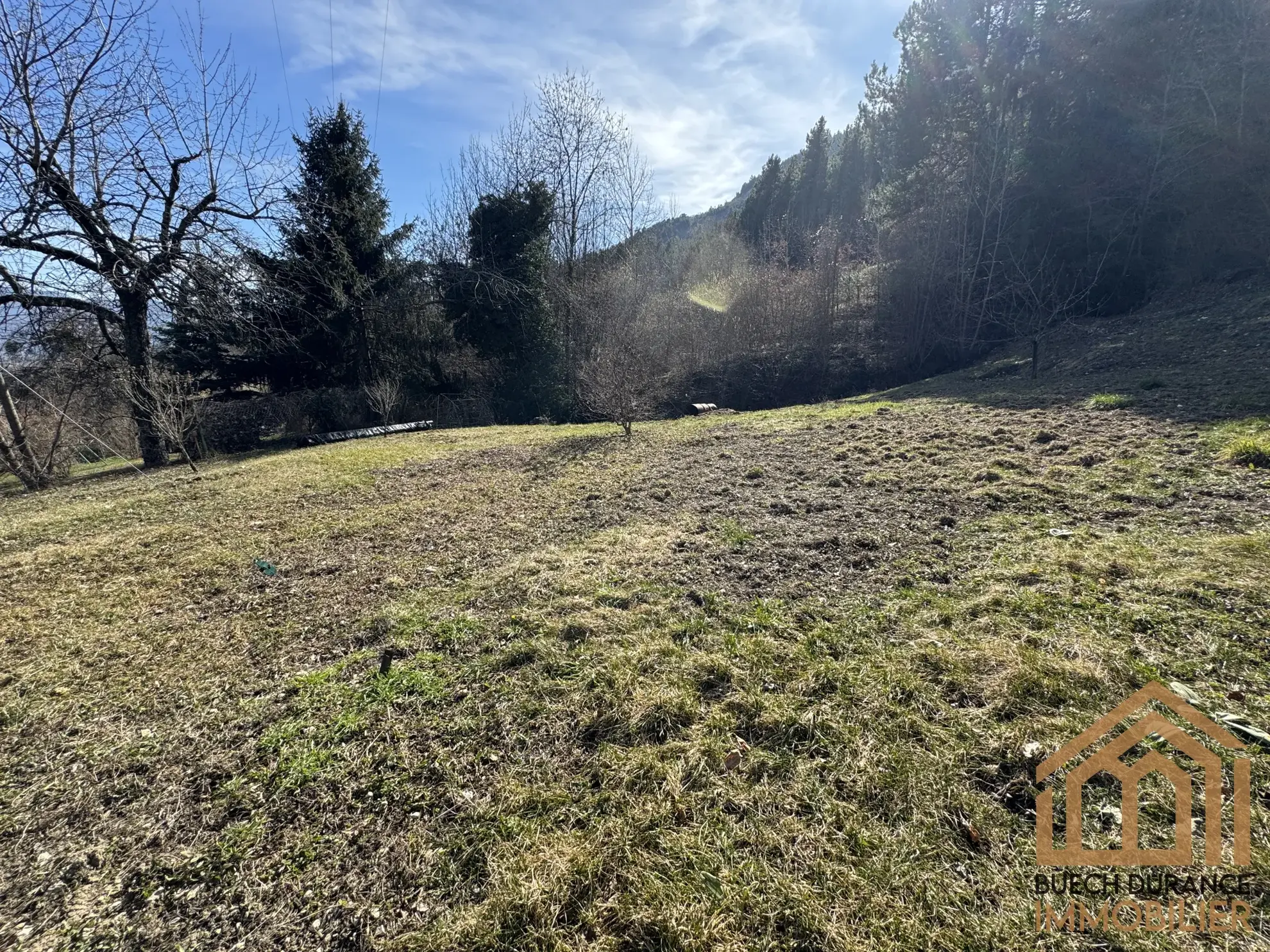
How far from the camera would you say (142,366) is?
28.9ft

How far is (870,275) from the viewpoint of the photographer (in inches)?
717

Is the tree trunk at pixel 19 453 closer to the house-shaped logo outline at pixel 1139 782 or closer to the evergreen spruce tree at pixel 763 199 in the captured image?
the house-shaped logo outline at pixel 1139 782

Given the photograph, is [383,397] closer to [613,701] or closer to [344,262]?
[344,262]

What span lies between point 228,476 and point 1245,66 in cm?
2290

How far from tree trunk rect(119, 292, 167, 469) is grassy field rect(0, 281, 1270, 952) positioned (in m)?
4.79

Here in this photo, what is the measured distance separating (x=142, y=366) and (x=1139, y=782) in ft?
42.2

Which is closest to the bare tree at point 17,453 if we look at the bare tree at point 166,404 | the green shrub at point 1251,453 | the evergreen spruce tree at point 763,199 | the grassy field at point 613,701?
the bare tree at point 166,404

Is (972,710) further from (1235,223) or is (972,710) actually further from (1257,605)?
(1235,223)

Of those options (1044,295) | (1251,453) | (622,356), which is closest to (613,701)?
(1251,453)

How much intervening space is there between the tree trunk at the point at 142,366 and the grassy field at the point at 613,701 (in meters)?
4.79

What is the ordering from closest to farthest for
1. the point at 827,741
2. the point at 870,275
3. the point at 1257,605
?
the point at 827,741 < the point at 1257,605 < the point at 870,275

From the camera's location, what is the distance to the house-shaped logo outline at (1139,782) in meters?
1.41

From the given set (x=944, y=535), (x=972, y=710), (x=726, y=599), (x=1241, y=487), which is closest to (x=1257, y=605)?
(x=944, y=535)

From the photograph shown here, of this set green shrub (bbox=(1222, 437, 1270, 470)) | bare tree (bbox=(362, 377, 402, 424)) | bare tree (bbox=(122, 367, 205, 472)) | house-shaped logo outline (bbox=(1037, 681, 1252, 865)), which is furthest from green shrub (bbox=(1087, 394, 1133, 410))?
bare tree (bbox=(362, 377, 402, 424))
